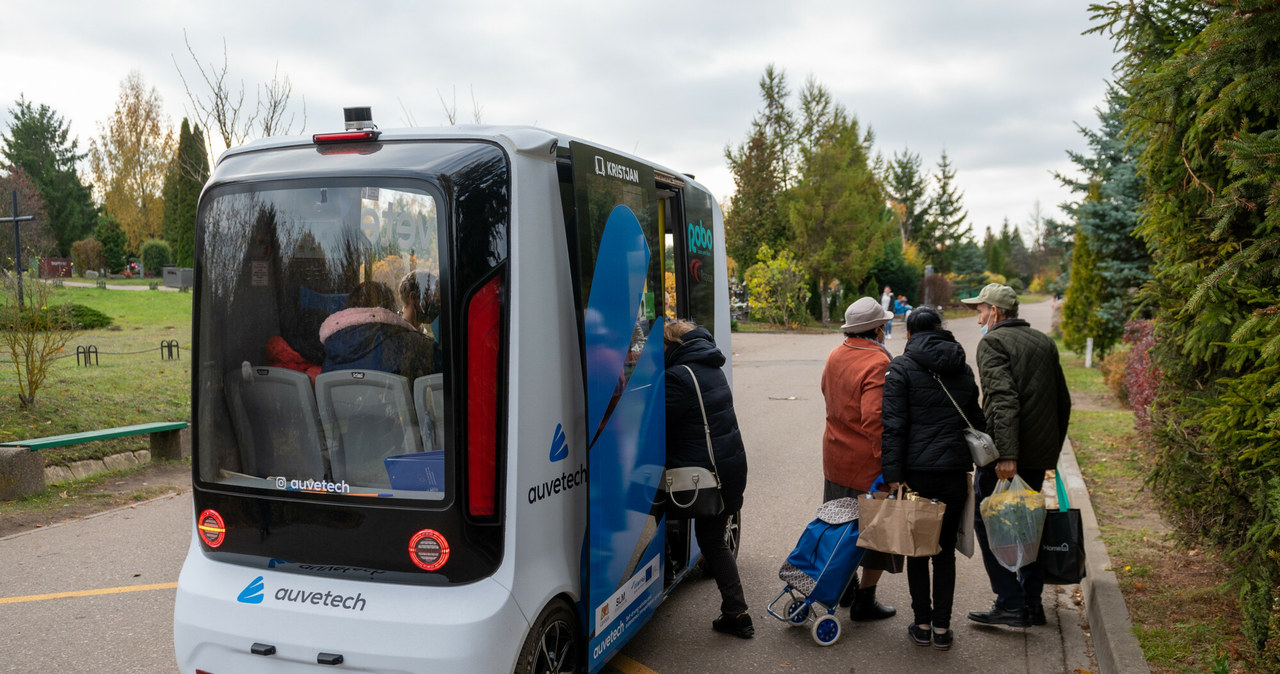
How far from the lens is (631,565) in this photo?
13.2 feet

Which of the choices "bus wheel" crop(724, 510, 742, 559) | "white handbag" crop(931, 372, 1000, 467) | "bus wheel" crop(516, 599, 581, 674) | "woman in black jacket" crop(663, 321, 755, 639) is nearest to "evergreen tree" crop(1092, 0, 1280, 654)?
"white handbag" crop(931, 372, 1000, 467)

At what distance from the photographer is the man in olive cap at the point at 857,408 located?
450 cm

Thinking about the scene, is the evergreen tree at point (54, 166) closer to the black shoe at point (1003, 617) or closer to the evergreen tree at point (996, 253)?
the black shoe at point (1003, 617)

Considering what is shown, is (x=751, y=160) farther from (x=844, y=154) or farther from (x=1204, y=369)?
(x=1204, y=369)

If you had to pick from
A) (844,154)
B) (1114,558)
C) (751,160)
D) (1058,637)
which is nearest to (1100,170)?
(1114,558)

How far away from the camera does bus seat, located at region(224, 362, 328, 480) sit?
323 cm

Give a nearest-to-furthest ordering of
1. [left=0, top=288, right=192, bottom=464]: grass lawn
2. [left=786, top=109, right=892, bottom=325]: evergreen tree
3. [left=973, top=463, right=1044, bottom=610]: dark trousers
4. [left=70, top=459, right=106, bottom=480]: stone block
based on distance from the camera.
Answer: [left=973, top=463, right=1044, bottom=610]: dark trousers < [left=70, top=459, right=106, bottom=480]: stone block < [left=0, top=288, right=192, bottom=464]: grass lawn < [left=786, top=109, right=892, bottom=325]: evergreen tree

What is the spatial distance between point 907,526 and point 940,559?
1.36 feet

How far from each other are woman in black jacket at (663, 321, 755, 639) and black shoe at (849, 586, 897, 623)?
2.29ft

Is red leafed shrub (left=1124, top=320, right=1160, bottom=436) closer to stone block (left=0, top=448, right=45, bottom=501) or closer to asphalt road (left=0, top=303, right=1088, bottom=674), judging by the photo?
asphalt road (left=0, top=303, right=1088, bottom=674)

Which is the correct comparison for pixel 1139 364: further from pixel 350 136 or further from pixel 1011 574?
pixel 350 136

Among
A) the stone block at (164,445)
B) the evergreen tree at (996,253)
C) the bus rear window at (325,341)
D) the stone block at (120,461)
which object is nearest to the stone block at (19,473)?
the stone block at (120,461)

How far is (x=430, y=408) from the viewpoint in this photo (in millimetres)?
3074

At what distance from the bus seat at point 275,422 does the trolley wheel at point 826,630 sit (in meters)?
2.78
